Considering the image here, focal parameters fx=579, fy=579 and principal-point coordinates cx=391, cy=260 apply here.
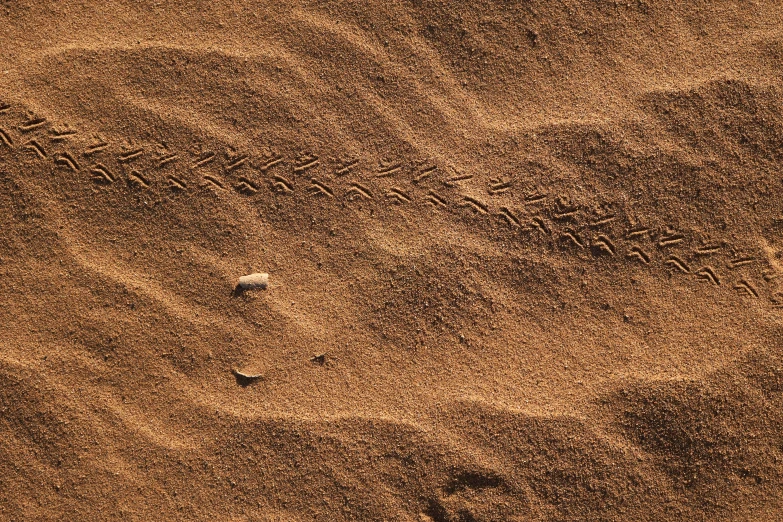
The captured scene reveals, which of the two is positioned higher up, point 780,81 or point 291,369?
point 780,81

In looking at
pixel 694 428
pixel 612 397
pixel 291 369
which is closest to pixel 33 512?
pixel 291 369

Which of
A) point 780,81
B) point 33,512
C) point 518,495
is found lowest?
point 33,512

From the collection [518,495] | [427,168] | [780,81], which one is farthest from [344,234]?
[780,81]

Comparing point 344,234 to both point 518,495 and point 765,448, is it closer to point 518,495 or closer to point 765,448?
point 518,495

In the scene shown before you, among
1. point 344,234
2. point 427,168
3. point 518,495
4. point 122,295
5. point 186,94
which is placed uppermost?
point 186,94

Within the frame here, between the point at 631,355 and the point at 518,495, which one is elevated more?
the point at 631,355

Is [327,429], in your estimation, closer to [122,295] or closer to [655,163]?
[122,295]
